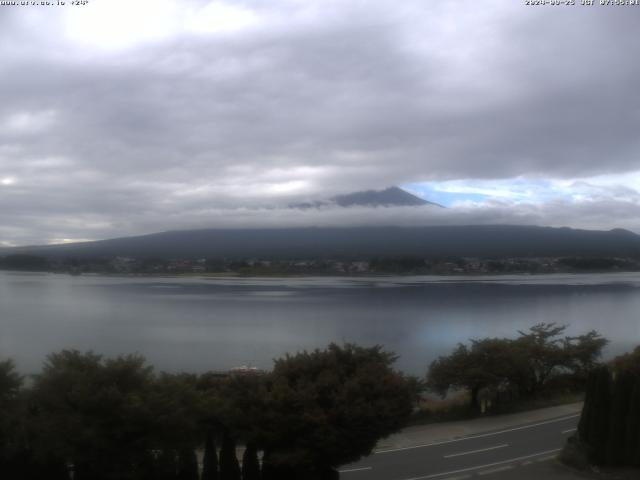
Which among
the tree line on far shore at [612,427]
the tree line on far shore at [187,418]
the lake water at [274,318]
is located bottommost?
the lake water at [274,318]

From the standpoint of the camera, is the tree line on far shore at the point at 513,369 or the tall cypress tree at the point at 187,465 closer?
the tall cypress tree at the point at 187,465

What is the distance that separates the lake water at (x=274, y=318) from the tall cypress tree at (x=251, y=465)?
13725mm

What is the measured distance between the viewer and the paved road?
12477 mm

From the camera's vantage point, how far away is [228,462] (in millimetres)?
10102

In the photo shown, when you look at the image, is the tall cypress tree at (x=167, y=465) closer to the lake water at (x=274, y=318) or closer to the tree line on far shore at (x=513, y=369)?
the tree line on far shore at (x=513, y=369)

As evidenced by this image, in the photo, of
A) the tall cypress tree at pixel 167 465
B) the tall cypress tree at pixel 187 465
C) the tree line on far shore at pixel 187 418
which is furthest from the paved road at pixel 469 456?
the tall cypress tree at pixel 167 465

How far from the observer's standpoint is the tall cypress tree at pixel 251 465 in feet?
33.8

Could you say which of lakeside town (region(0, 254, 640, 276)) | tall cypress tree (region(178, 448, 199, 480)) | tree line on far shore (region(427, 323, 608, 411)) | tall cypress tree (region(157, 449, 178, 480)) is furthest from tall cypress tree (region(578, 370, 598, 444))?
lakeside town (region(0, 254, 640, 276))

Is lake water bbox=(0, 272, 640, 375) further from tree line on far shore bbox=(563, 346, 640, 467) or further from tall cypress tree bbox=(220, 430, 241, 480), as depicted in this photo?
tall cypress tree bbox=(220, 430, 241, 480)

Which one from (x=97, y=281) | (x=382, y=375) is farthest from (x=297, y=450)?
(x=97, y=281)

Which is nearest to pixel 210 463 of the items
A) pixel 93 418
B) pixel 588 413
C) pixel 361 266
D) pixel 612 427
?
pixel 93 418

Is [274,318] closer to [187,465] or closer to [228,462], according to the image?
[228,462]

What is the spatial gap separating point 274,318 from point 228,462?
34576mm

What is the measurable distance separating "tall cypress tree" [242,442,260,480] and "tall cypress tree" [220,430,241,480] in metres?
0.16
